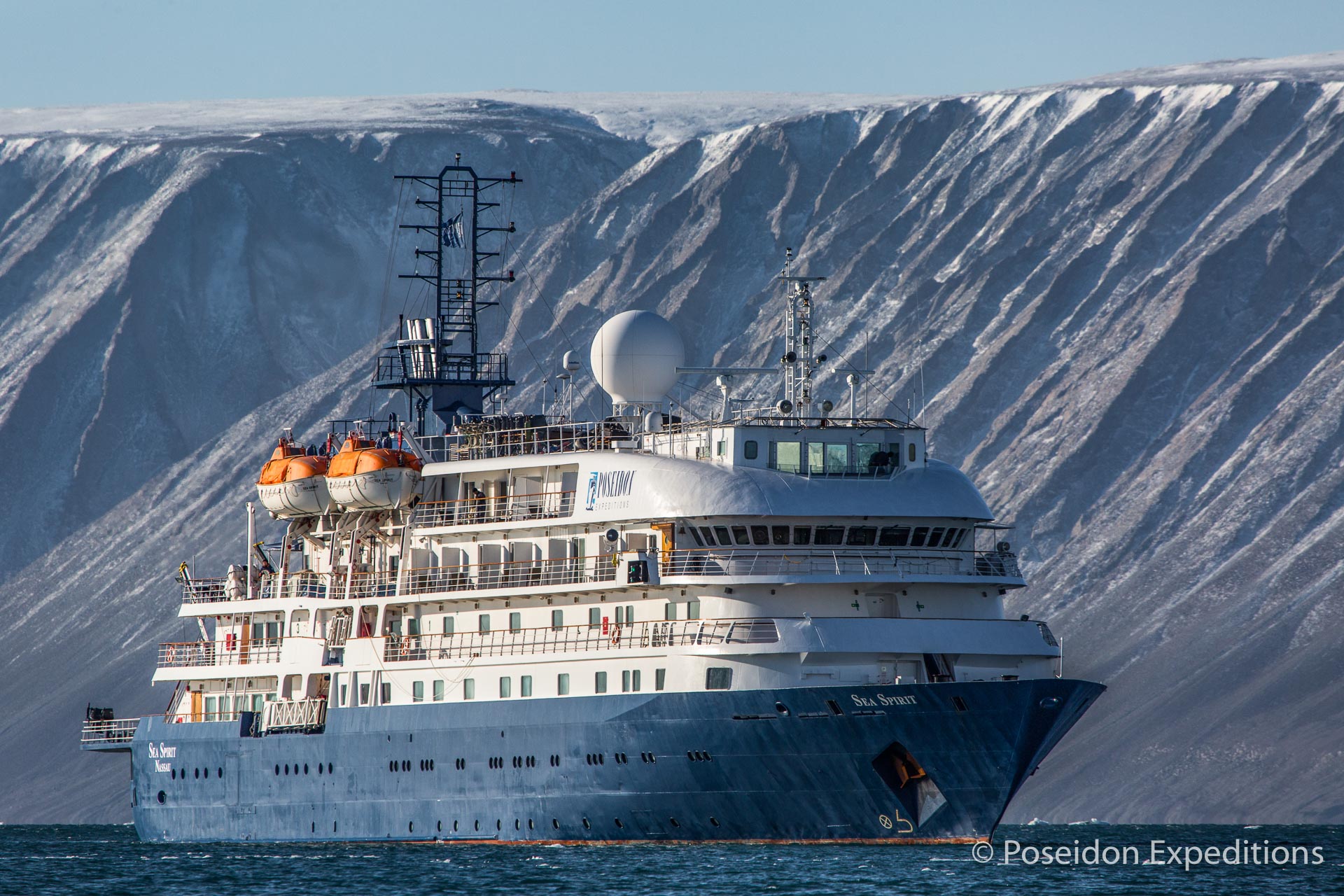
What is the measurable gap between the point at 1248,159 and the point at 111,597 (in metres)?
84.7

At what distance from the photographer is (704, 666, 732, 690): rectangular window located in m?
49.2

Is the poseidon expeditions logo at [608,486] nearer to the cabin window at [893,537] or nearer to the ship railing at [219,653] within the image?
the cabin window at [893,537]

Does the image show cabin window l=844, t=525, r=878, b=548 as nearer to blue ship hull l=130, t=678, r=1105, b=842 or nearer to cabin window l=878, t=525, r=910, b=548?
cabin window l=878, t=525, r=910, b=548

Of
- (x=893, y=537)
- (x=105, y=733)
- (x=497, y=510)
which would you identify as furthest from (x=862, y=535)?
(x=105, y=733)

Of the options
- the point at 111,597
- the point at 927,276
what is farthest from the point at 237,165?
the point at 927,276

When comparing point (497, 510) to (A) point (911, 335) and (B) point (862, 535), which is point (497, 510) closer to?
(B) point (862, 535)

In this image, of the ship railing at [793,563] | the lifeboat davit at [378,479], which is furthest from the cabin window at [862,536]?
the lifeboat davit at [378,479]

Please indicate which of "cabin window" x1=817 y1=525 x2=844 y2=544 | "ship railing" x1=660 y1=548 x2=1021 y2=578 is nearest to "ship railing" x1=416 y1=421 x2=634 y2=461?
"ship railing" x1=660 y1=548 x2=1021 y2=578

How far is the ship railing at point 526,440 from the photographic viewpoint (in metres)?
54.8

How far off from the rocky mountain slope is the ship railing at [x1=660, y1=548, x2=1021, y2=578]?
6208cm

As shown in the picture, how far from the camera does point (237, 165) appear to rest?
190 metres

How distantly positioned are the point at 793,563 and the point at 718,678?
3.04 metres

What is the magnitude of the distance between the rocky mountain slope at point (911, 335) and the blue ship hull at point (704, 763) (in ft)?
204

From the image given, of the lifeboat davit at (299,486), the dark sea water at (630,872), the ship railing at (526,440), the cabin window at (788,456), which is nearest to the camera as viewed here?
the dark sea water at (630,872)
